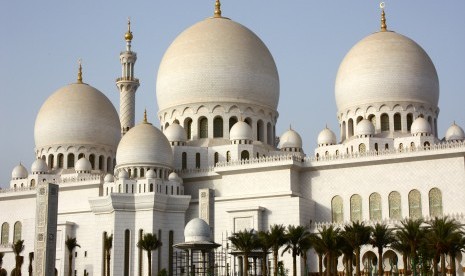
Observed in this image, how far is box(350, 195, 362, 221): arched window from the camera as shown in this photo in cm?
4222

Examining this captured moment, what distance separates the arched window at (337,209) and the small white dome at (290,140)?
711cm

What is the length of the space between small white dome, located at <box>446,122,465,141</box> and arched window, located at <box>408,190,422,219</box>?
647 centimetres

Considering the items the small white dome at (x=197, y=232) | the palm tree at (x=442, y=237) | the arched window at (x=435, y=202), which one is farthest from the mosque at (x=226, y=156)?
the palm tree at (x=442, y=237)

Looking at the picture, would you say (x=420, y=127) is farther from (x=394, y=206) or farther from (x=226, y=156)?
(x=226, y=156)

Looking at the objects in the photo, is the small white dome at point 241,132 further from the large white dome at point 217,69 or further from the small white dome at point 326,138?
the small white dome at point 326,138

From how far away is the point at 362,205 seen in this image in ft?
138

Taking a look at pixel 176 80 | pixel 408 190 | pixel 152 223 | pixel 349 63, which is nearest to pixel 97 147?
pixel 176 80

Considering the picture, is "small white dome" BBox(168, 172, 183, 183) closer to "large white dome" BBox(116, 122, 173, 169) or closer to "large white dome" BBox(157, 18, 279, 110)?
"large white dome" BBox(116, 122, 173, 169)

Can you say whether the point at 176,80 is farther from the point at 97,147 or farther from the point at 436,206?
the point at 436,206

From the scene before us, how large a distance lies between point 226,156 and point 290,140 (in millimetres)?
4955

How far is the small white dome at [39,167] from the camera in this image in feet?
165

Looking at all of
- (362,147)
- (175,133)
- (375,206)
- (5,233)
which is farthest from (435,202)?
(5,233)

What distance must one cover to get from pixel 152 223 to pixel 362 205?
36.4 ft

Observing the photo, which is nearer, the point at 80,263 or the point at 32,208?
the point at 80,263
